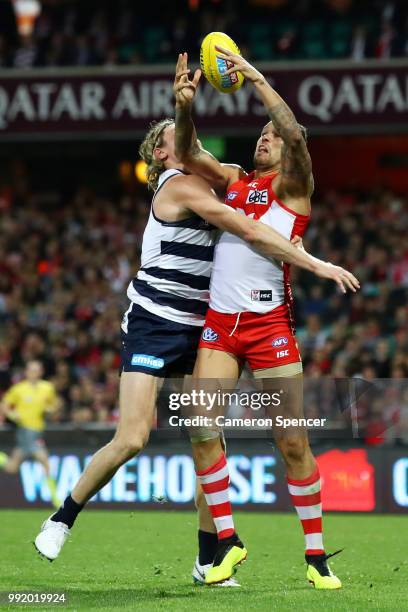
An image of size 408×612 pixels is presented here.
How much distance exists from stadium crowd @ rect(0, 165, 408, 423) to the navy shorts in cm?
831

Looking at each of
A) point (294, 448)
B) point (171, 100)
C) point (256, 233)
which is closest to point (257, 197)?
point (256, 233)

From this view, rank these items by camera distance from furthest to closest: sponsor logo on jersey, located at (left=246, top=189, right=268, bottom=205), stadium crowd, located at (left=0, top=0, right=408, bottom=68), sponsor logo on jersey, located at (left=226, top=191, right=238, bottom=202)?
stadium crowd, located at (left=0, top=0, right=408, bottom=68)
sponsor logo on jersey, located at (left=226, top=191, right=238, bottom=202)
sponsor logo on jersey, located at (left=246, top=189, right=268, bottom=205)

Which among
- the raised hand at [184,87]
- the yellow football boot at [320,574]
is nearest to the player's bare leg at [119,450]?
the yellow football boot at [320,574]

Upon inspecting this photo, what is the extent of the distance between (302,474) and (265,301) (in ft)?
3.06

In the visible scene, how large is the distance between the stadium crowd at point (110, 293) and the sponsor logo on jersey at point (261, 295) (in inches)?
329

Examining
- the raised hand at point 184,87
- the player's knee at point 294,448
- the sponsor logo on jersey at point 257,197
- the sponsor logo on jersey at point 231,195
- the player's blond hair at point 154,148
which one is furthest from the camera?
the player's blond hair at point 154,148

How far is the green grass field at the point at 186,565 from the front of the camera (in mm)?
6133

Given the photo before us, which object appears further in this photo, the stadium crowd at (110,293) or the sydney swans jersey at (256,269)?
the stadium crowd at (110,293)

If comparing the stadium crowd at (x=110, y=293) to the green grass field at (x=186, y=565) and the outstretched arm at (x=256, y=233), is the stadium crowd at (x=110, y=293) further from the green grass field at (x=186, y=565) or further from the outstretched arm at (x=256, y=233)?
the outstretched arm at (x=256, y=233)

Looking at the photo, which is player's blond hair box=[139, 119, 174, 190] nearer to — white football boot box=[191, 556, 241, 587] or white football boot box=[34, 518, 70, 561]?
white football boot box=[34, 518, 70, 561]

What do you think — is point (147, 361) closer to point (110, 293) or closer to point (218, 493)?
point (218, 493)

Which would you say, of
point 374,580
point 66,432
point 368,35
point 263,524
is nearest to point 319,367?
point 66,432

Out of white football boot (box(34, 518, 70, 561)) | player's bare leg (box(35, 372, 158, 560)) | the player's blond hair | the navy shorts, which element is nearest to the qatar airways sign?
the player's blond hair
